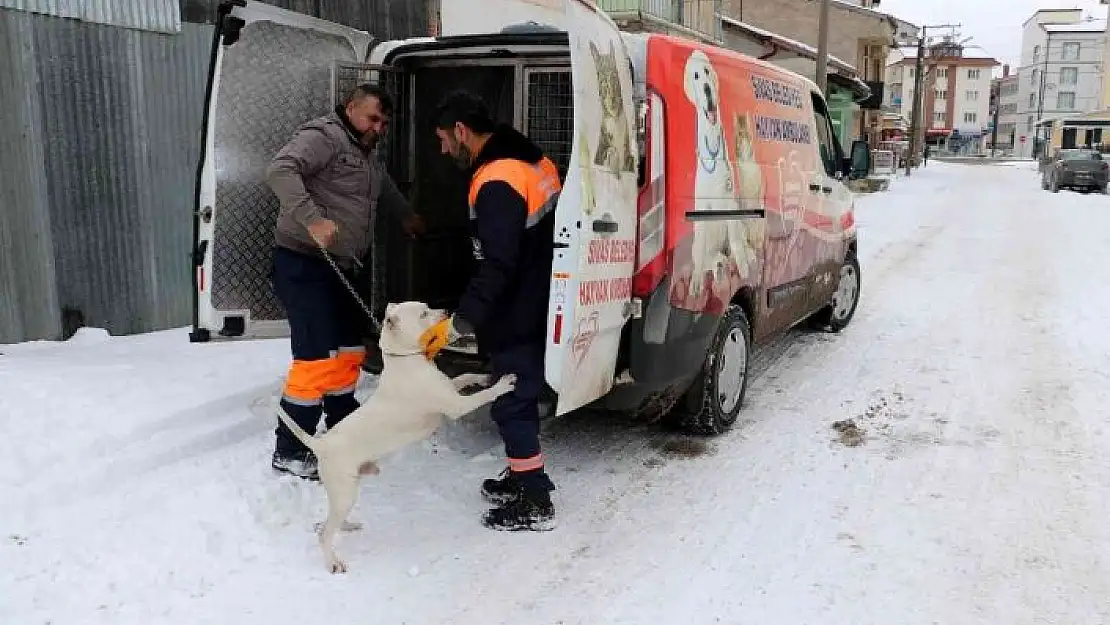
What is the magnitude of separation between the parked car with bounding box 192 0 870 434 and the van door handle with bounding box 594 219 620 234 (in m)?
0.01

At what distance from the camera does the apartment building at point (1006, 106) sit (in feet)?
327

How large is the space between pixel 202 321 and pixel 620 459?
2.32 metres

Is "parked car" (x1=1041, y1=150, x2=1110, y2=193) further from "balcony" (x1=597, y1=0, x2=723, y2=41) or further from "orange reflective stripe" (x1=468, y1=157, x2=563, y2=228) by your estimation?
"orange reflective stripe" (x1=468, y1=157, x2=563, y2=228)

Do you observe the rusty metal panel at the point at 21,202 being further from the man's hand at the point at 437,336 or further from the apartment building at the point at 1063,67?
the apartment building at the point at 1063,67

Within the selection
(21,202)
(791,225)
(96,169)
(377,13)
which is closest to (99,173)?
(96,169)

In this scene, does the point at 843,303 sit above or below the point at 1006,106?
below

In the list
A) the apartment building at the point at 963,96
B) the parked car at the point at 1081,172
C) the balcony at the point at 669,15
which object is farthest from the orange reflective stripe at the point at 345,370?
the apartment building at the point at 963,96

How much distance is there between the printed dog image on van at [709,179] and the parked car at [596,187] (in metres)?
0.01

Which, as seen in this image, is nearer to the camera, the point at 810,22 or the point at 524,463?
the point at 524,463

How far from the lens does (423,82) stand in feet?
17.1

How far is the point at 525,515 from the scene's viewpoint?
381 centimetres

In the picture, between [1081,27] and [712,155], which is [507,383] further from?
[1081,27]

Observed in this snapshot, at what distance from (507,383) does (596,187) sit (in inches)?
36.0

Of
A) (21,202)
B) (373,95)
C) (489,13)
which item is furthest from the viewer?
(489,13)
